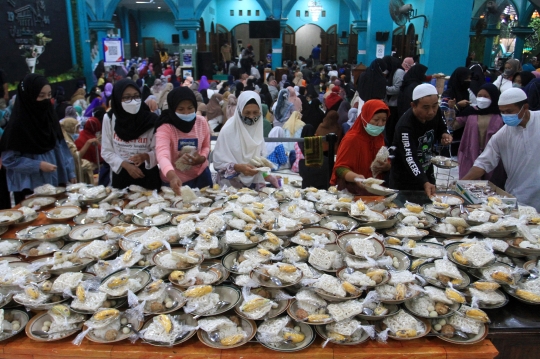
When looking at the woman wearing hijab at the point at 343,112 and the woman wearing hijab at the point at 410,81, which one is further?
the woman wearing hijab at the point at 343,112

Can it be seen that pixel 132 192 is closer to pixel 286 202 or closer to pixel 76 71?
pixel 286 202

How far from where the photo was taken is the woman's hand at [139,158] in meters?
2.95

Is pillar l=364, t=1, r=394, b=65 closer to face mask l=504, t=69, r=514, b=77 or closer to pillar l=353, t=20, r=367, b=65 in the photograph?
pillar l=353, t=20, r=367, b=65

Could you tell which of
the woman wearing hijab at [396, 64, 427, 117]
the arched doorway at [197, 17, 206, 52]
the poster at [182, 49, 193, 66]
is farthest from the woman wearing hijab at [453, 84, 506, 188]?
the arched doorway at [197, 17, 206, 52]

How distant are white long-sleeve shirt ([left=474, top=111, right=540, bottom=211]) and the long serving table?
178 cm

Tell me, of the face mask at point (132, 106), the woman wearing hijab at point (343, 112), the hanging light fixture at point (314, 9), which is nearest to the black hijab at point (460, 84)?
the woman wearing hijab at point (343, 112)

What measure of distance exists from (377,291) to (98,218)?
1.66 meters

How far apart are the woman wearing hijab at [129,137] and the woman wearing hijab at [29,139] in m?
0.48

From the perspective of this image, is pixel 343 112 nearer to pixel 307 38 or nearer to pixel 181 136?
pixel 181 136

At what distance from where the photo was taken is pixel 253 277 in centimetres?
173

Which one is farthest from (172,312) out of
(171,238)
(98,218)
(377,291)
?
(98,218)

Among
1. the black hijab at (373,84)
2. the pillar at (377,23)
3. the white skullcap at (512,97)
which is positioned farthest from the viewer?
the pillar at (377,23)

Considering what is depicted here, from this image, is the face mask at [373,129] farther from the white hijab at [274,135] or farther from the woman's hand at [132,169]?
the white hijab at [274,135]

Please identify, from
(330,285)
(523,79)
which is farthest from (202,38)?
(330,285)
